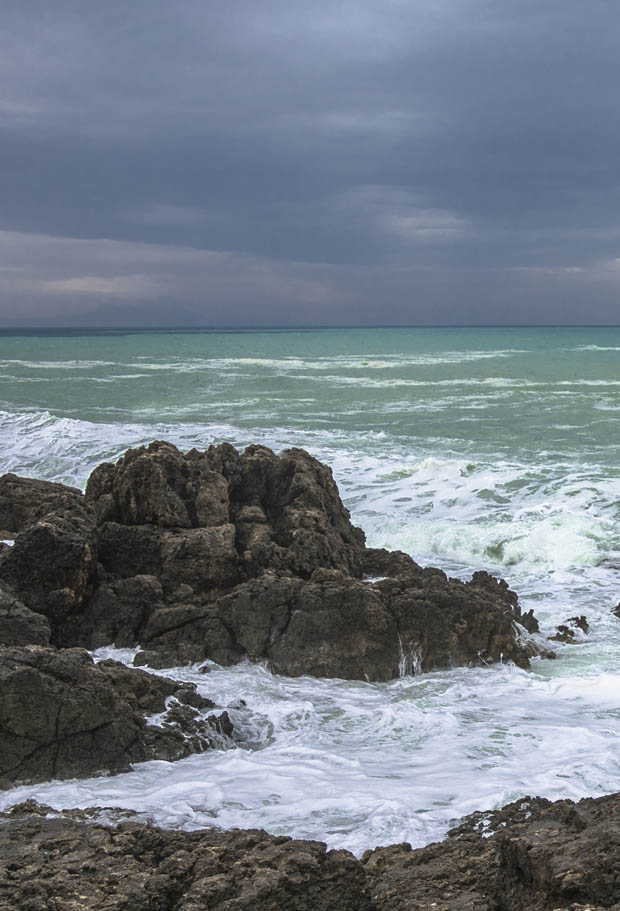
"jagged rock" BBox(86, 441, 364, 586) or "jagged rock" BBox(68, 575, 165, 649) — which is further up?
"jagged rock" BBox(86, 441, 364, 586)

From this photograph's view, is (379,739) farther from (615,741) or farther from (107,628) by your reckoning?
(107,628)

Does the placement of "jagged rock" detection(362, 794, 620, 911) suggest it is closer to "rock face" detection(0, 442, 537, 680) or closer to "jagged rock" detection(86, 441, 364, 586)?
"rock face" detection(0, 442, 537, 680)

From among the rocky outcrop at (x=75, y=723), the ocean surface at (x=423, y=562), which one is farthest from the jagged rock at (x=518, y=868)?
the rocky outcrop at (x=75, y=723)

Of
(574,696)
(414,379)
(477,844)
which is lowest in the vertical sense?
(574,696)

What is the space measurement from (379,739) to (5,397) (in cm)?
3216

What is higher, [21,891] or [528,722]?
[21,891]

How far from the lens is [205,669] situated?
27.6 feet

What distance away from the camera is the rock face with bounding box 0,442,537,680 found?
28.8ft

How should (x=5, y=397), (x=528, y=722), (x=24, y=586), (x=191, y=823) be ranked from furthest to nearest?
(x=5, y=397), (x=24, y=586), (x=528, y=722), (x=191, y=823)

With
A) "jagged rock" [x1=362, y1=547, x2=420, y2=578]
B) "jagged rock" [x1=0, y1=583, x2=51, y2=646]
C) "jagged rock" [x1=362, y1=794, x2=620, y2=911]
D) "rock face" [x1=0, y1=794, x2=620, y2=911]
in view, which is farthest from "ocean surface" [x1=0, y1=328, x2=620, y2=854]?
"jagged rock" [x1=362, y1=547, x2=420, y2=578]

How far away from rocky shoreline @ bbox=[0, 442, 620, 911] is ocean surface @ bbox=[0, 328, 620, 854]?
0.34 metres

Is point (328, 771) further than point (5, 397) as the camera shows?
No

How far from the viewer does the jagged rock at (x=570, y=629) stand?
32.9ft

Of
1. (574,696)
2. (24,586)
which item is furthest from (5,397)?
(574,696)
